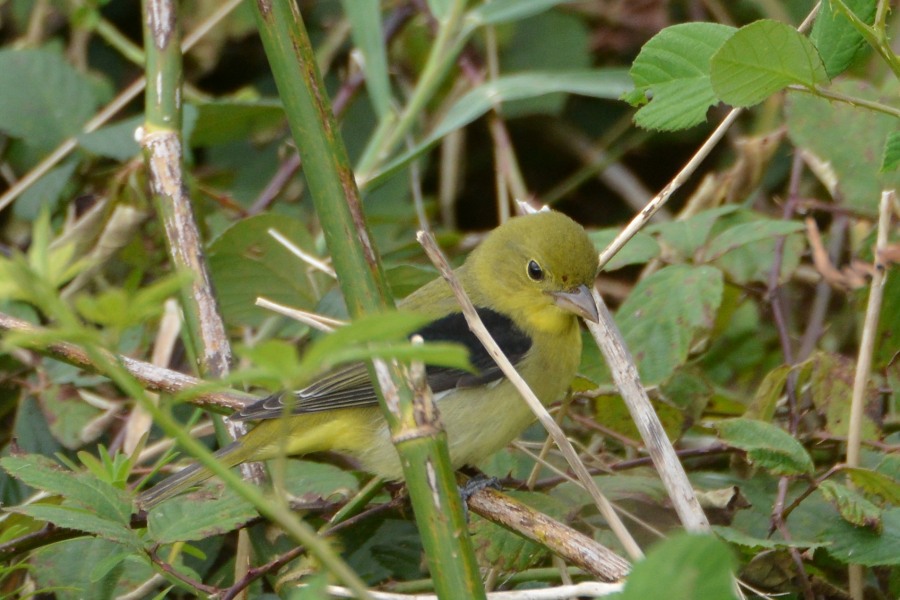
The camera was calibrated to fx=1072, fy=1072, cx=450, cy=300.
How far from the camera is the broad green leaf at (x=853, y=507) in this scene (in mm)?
2160

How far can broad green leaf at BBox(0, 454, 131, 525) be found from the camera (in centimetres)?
205

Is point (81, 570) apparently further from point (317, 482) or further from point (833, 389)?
point (833, 389)

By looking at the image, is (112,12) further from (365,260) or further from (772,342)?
(365,260)

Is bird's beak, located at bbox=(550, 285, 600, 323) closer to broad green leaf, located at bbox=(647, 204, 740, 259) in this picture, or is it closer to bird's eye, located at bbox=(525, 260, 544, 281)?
bird's eye, located at bbox=(525, 260, 544, 281)

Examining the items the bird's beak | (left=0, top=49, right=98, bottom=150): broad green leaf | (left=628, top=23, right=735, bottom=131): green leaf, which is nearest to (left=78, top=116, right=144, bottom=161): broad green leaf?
(left=0, top=49, right=98, bottom=150): broad green leaf

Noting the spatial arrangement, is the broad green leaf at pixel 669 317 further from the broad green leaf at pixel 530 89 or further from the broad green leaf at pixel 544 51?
the broad green leaf at pixel 544 51

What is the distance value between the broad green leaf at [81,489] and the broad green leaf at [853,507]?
1.42 m

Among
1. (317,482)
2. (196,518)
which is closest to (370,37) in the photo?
(317,482)

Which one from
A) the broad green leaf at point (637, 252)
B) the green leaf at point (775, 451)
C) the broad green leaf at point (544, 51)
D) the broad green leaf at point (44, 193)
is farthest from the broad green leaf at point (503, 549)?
the broad green leaf at point (544, 51)

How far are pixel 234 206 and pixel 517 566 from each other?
2259mm

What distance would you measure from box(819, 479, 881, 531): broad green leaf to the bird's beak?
78 cm

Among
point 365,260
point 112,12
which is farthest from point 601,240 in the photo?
point 112,12

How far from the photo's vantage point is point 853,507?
216cm

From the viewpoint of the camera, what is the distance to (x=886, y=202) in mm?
2723
